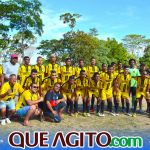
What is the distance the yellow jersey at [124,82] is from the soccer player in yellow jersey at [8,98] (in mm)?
3730

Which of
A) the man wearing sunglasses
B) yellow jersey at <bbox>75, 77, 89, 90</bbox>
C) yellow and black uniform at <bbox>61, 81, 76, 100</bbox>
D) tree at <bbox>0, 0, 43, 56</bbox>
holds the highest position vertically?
tree at <bbox>0, 0, 43, 56</bbox>

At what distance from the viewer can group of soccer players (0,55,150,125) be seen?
12664mm

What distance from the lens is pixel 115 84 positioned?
1331 centimetres

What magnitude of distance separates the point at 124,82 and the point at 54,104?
2.68 metres

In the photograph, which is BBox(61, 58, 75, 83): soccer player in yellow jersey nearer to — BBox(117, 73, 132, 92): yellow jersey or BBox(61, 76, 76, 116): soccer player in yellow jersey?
BBox(61, 76, 76, 116): soccer player in yellow jersey

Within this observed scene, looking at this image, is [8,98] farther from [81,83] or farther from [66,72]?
[81,83]

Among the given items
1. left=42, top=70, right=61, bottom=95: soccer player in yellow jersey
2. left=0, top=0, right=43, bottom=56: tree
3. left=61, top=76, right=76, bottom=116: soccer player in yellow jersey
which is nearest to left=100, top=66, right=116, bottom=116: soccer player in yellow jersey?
left=61, top=76, right=76, bottom=116: soccer player in yellow jersey

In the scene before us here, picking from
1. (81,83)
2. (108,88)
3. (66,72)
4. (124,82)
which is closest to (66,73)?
(66,72)

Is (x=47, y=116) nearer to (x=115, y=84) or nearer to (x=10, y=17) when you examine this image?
(x=115, y=84)

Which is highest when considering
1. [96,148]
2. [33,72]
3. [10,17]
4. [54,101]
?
[10,17]

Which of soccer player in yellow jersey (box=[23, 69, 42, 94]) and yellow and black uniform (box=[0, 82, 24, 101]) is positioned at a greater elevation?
soccer player in yellow jersey (box=[23, 69, 42, 94])

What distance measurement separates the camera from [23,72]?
1266 centimetres

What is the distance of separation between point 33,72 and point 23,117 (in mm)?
1426

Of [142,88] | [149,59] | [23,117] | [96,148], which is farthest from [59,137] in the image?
[149,59]
